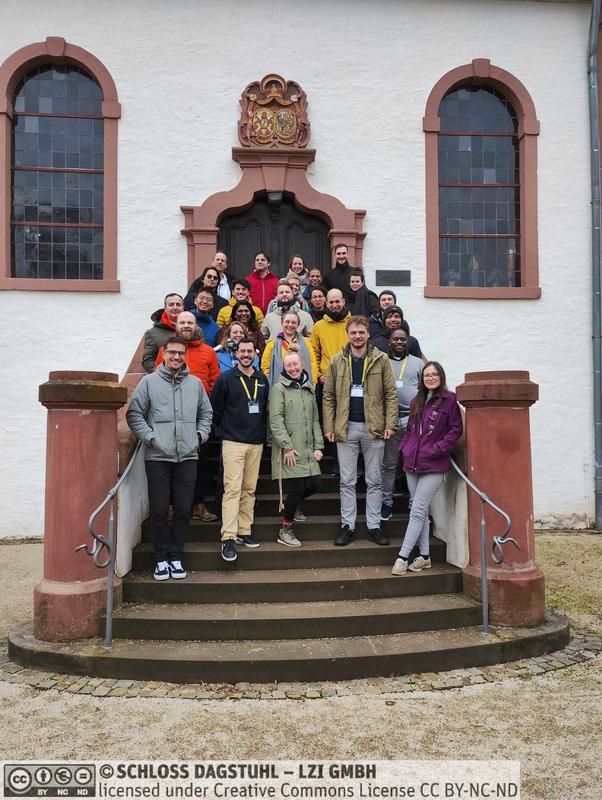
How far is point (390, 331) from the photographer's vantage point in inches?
258

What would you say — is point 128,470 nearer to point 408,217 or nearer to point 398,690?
point 398,690

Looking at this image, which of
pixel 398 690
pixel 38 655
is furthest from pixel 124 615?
pixel 398 690

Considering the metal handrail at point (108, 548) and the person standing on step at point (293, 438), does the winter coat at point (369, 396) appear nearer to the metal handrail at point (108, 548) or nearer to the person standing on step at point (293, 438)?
the person standing on step at point (293, 438)

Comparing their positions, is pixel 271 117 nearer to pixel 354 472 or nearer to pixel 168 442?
pixel 354 472

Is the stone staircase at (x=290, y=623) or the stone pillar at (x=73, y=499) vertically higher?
the stone pillar at (x=73, y=499)

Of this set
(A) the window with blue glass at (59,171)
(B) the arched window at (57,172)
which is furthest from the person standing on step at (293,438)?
(A) the window with blue glass at (59,171)

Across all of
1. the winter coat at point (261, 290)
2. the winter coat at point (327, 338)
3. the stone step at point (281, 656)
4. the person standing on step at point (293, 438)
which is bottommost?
the stone step at point (281, 656)

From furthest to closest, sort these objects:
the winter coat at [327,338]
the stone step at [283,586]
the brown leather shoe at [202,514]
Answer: the winter coat at [327,338]
the brown leather shoe at [202,514]
the stone step at [283,586]

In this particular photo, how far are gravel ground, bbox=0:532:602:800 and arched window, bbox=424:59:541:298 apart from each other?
637 centimetres

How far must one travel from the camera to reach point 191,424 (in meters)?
5.12

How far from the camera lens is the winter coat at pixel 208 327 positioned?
259 inches

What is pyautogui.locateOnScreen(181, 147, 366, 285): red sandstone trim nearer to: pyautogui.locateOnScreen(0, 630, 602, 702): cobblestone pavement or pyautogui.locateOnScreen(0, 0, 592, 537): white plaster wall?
pyautogui.locateOnScreen(0, 0, 592, 537): white plaster wall

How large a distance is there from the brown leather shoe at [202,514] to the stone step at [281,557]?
309 millimetres

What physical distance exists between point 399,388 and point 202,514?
83.5 inches
